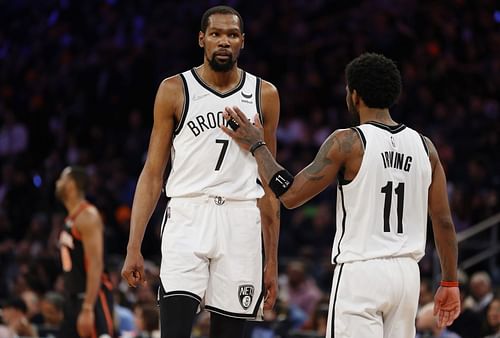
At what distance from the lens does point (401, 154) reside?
570 centimetres

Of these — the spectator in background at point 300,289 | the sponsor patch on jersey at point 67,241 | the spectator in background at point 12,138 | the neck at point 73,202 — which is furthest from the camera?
the spectator in background at point 12,138

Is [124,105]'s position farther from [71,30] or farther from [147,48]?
[71,30]

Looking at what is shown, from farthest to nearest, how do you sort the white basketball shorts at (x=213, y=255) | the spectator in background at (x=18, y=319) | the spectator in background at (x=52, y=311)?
the spectator in background at (x=52, y=311) → the spectator in background at (x=18, y=319) → the white basketball shorts at (x=213, y=255)

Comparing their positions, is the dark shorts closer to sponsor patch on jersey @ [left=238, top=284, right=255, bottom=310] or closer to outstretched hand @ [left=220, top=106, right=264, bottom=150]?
sponsor patch on jersey @ [left=238, top=284, right=255, bottom=310]

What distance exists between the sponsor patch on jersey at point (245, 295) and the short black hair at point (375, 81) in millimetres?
1226

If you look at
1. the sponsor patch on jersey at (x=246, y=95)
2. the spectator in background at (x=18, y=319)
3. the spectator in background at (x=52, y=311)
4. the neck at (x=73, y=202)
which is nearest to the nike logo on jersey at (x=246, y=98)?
the sponsor patch on jersey at (x=246, y=95)

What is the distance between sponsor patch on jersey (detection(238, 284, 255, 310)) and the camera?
5.96 metres

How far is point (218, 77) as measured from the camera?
617 cm

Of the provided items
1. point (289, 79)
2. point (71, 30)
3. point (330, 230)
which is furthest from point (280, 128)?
point (71, 30)

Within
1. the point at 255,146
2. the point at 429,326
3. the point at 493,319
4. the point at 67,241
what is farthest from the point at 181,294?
the point at 493,319

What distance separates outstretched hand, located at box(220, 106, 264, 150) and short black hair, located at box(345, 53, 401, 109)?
0.61 m

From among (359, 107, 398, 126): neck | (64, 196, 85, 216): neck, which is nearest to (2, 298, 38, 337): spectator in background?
(64, 196, 85, 216): neck

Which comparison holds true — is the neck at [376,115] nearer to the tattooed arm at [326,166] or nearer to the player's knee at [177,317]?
the tattooed arm at [326,166]

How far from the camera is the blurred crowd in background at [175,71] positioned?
44.3ft
